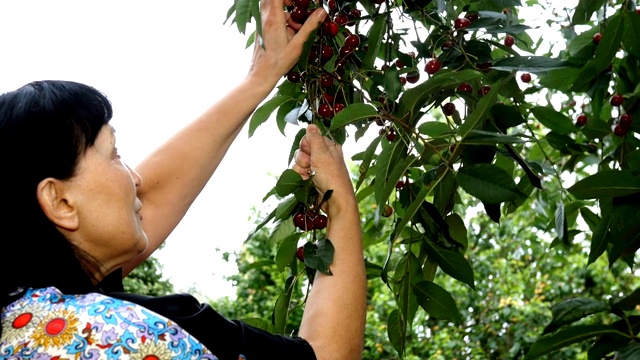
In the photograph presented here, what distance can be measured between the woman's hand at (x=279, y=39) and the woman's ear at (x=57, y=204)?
0.42 m

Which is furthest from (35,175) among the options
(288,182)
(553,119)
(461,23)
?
(553,119)

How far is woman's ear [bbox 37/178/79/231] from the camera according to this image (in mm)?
1121

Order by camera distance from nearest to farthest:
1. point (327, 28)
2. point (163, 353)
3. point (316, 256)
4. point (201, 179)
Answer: point (163, 353), point (316, 256), point (327, 28), point (201, 179)

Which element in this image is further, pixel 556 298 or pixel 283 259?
pixel 556 298

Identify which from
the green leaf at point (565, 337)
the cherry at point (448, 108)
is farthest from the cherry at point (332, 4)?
the green leaf at point (565, 337)

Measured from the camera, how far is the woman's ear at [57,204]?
112 cm

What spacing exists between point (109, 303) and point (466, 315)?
4.95 metres

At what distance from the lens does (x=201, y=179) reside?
157 cm

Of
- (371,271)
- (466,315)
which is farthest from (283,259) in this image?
(466,315)

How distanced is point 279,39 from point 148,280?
5182 mm

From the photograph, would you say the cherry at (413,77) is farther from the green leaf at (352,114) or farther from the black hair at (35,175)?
the black hair at (35,175)

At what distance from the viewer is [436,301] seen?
150 centimetres

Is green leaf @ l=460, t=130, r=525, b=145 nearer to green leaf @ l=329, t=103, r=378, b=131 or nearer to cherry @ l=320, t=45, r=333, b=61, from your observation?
green leaf @ l=329, t=103, r=378, b=131

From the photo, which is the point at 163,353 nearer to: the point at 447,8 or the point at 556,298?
the point at 447,8
